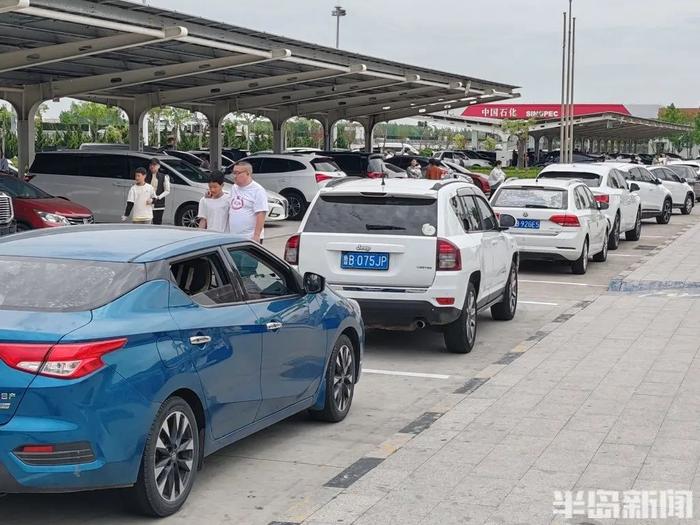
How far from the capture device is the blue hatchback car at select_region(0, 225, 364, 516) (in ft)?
17.4

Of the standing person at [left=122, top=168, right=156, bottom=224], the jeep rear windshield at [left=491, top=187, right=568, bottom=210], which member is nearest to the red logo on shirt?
the standing person at [left=122, top=168, right=156, bottom=224]

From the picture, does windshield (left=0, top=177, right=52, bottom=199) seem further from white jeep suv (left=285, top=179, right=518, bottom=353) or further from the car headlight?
white jeep suv (left=285, top=179, right=518, bottom=353)

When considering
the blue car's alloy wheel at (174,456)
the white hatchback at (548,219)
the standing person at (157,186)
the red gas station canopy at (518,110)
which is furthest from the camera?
the red gas station canopy at (518,110)

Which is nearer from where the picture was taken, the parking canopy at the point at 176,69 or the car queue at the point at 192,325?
the car queue at the point at 192,325

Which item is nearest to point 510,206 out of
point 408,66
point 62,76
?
point 62,76

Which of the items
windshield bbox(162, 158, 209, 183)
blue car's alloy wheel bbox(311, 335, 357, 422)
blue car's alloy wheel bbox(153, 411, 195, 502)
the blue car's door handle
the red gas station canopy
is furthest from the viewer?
the red gas station canopy

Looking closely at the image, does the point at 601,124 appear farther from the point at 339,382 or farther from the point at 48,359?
the point at 48,359

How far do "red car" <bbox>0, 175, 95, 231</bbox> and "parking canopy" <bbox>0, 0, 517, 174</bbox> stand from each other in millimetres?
3104

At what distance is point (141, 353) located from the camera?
5.59 m

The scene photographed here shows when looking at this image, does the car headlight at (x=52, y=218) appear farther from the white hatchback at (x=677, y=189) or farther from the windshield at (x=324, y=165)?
the white hatchback at (x=677, y=189)

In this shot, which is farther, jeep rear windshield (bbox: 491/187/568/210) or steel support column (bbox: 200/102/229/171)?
steel support column (bbox: 200/102/229/171)

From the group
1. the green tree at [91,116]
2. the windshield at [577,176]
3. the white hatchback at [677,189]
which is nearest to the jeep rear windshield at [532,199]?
the windshield at [577,176]

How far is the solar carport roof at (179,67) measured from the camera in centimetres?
2236

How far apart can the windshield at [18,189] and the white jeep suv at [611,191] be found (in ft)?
30.7
